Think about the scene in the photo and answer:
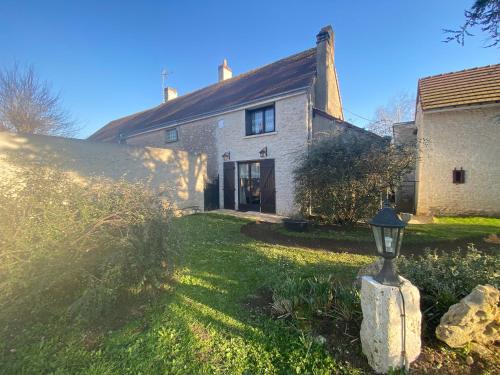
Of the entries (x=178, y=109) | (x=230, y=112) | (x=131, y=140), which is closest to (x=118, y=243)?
(x=230, y=112)

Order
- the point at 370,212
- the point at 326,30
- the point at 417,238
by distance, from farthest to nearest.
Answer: the point at 326,30
the point at 370,212
the point at 417,238

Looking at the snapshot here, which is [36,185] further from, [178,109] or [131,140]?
[131,140]

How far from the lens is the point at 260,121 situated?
11555 millimetres

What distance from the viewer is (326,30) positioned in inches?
439

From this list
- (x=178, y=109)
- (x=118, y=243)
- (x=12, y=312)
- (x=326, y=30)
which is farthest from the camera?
(x=178, y=109)

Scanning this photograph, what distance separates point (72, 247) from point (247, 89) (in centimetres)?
1178

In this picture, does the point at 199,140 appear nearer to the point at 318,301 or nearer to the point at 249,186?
A: the point at 249,186

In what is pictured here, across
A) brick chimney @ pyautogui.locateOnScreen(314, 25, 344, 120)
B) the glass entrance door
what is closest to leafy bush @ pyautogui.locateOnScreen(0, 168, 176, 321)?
the glass entrance door

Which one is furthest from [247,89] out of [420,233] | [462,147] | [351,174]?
[420,233]

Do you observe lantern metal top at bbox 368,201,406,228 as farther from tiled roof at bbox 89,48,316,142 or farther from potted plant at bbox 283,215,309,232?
tiled roof at bbox 89,48,316,142

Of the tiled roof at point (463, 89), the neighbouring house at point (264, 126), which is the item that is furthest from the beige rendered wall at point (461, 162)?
the neighbouring house at point (264, 126)

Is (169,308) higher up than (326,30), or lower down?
lower down

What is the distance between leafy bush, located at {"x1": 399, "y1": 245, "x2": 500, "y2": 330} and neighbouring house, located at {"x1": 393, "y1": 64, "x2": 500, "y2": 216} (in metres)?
7.15

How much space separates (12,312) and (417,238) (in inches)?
315
